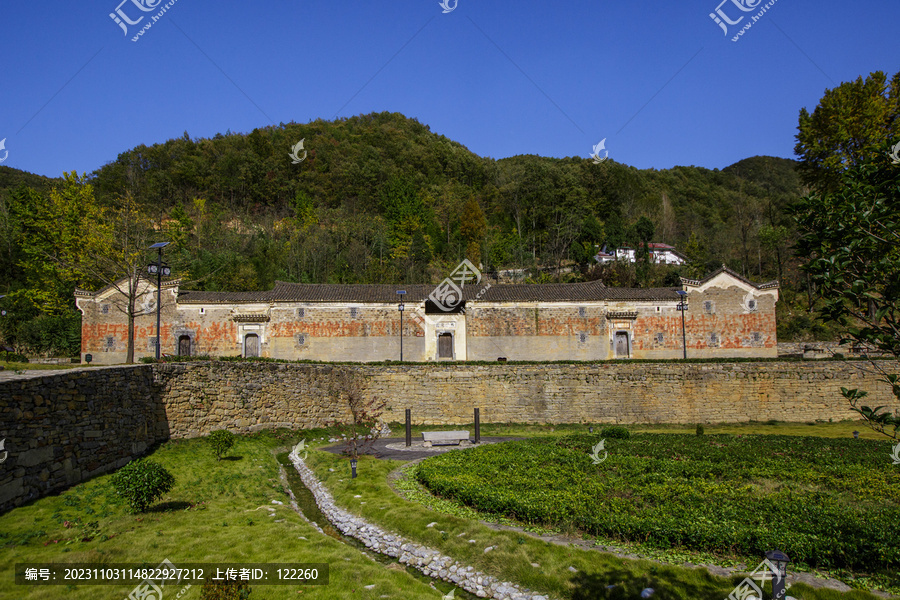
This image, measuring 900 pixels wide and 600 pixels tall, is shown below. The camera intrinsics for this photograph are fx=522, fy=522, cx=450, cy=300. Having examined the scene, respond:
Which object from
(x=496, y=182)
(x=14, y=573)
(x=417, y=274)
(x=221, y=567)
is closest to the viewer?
(x=14, y=573)

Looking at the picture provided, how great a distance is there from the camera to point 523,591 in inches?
329

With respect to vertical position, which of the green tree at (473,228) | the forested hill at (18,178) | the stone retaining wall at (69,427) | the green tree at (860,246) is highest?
the forested hill at (18,178)

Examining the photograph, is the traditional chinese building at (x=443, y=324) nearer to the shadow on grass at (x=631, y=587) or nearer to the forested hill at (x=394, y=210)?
the forested hill at (x=394, y=210)

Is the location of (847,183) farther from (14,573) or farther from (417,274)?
(417,274)

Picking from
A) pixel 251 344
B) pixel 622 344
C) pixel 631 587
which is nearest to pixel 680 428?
pixel 622 344

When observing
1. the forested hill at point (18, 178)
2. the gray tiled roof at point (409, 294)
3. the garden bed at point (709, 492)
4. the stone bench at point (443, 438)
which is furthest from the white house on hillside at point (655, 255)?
the forested hill at point (18, 178)

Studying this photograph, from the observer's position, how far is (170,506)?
36.6ft

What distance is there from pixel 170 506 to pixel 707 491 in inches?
454

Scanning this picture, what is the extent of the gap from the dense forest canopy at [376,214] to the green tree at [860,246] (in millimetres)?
36346

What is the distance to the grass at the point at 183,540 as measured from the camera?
25.8 ft

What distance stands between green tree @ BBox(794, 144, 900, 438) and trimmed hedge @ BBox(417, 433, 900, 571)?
5073mm

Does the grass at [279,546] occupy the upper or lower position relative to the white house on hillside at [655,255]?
lower

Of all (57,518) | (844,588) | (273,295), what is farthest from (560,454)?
(273,295)

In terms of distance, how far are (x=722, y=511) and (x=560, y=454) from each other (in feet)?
19.7
